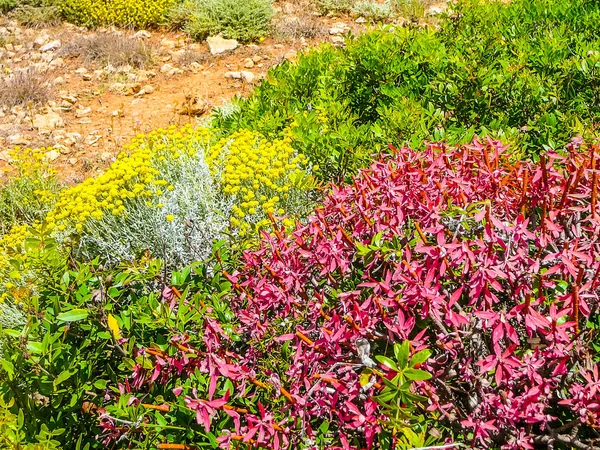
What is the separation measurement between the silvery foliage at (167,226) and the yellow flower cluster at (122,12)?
6.20 metres

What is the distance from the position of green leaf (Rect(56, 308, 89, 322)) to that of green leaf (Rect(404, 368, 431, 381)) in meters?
1.19

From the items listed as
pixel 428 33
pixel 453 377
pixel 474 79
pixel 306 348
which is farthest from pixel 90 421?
pixel 428 33

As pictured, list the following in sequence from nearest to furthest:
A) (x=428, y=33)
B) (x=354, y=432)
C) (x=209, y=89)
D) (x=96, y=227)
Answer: (x=354, y=432)
(x=96, y=227)
(x=428, y=33)
(x=209, y=89)

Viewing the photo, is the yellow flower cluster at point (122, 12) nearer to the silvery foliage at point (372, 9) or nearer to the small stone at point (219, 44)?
the small stone at point (219, 44)

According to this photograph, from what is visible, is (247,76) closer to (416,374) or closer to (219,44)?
(219,44)

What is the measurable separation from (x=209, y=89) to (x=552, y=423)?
5990 millimetres

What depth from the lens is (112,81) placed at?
7.33m

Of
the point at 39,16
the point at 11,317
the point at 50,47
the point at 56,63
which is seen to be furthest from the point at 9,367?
the point at 39,16

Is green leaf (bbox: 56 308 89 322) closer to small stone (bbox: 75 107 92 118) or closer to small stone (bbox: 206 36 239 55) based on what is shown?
small stone (bbox: 75 107 92 118)

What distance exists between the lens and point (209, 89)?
694 centimetres

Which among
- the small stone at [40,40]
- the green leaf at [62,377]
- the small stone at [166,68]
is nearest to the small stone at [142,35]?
the small stone at [166,68]

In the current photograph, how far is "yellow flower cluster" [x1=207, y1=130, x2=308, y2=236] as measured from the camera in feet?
11.0

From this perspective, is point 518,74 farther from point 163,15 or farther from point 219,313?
point 163,15

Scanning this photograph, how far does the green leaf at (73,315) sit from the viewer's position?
1.92 metres
